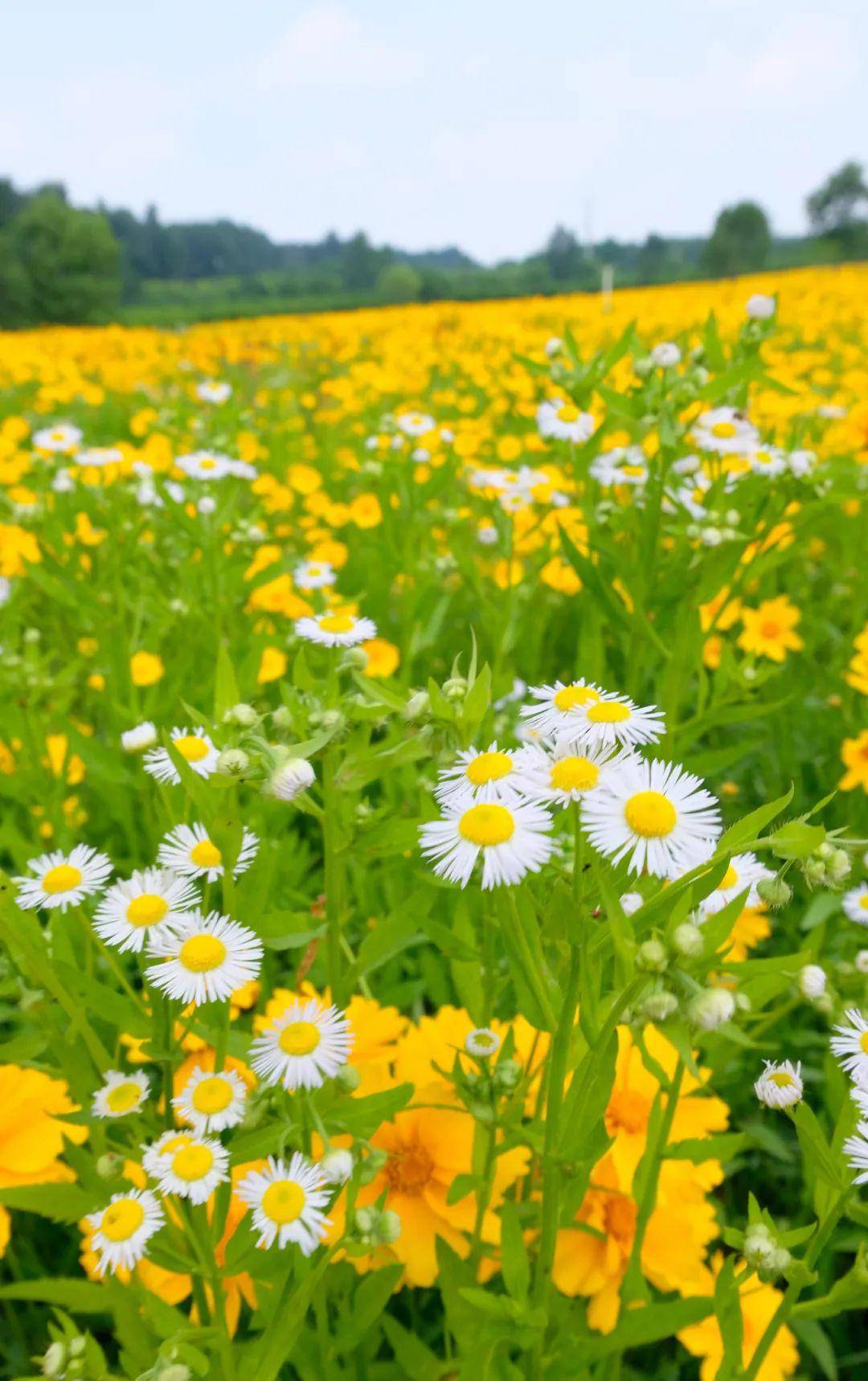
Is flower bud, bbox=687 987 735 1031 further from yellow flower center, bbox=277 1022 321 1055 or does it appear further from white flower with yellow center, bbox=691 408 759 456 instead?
white flower with yellow center, bbox=691 408 759 456

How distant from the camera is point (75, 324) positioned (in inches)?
726

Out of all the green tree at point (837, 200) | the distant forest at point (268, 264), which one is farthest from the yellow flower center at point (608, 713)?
the green tree at point (837, 200)

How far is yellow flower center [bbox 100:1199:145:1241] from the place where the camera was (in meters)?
0.63

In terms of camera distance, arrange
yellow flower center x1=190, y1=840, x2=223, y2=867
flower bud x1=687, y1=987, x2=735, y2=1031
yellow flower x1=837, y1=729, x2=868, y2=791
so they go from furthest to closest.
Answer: yellow flower x1=837, y1=729, x2=868, y2=791, yellow flower center x1=190, y1=840, x2=223, y2=867, flower bud x1=687, y1=987, x2=735, y2=1031

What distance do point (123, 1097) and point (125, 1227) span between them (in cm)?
9

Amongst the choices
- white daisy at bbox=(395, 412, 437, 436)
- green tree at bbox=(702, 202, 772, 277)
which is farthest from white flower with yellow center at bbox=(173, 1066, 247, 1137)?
green tree at bbox=(702, 202, 772, 277)

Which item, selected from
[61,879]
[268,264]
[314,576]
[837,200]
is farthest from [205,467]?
[268,264]

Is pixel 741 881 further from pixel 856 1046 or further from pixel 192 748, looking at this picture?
pixel 192 748

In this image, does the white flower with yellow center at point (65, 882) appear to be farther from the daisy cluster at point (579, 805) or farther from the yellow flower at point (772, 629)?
the yellow flower at point (772, 629)

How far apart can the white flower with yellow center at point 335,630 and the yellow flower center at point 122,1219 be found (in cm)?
54

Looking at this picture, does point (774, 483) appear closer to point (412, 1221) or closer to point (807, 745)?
point (807, 745)

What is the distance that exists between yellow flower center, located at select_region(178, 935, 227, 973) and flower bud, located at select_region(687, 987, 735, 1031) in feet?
1.03

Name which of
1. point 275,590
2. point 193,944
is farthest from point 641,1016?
point 275,590

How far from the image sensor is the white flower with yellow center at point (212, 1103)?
64cm
